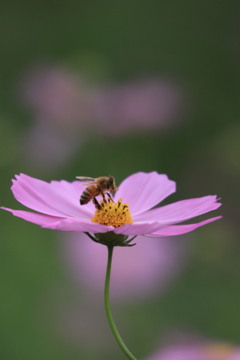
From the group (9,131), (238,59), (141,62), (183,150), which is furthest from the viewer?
(141,62)

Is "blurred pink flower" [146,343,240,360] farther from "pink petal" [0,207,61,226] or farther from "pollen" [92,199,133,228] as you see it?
"pink petal" [0,207,61,226]

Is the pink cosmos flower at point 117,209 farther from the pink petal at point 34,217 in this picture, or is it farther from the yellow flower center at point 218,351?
the yellow flower center at point 218,351

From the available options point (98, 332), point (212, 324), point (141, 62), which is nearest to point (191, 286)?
point (212, 324)

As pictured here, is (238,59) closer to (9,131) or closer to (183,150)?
(183,150)

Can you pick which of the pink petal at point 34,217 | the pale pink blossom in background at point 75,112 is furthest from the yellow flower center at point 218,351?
the pale pink blossom in background at point 75,112

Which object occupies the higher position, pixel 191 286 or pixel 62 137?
pixel 62 137

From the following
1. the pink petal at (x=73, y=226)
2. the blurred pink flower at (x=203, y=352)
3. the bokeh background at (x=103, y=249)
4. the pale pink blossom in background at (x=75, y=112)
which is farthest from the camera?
the pale pink blossom in background at (x=75, y=112)
